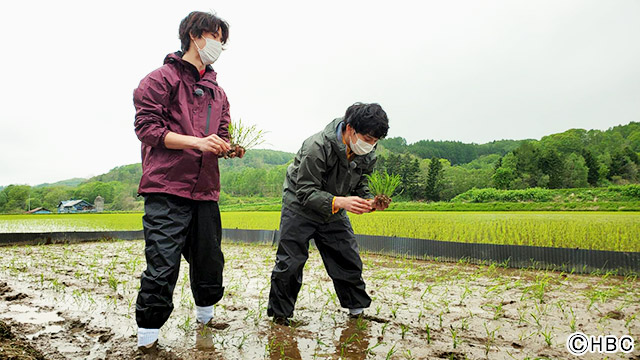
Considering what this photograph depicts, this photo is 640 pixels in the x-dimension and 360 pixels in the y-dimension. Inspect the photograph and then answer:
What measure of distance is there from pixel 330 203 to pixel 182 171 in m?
0.89

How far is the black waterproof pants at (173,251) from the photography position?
199 cm

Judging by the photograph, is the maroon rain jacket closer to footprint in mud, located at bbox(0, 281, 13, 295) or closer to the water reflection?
the water reflection

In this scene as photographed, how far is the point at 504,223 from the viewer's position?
25.9ft

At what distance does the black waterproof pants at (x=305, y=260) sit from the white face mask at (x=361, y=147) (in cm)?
55

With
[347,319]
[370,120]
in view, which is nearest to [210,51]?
[370,120]

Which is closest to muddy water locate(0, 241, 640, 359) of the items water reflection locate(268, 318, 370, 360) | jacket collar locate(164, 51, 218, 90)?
water reflection locate(268, 318, 370, 360)

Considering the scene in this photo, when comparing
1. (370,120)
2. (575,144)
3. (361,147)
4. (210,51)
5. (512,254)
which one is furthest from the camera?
(575,144)

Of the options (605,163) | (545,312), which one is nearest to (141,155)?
(545,312)

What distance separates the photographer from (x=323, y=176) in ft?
8.64

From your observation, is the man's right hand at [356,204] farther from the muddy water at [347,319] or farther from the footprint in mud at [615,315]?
the footprint in mud at [615,315]

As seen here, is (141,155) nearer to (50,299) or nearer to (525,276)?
(50,299)

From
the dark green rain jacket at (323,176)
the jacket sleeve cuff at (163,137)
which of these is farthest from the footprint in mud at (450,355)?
the jacket sleeve cuff at (163,137)

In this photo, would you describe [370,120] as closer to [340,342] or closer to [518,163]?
[340,342]
